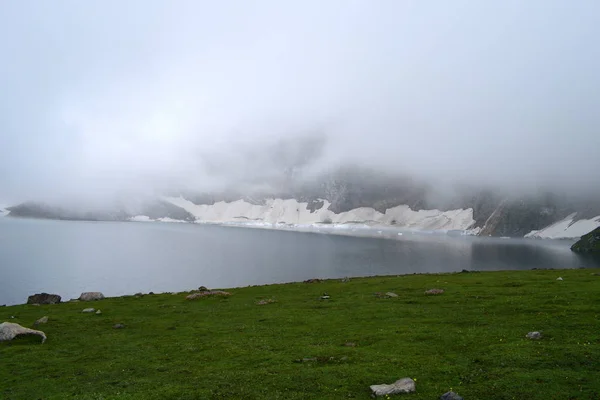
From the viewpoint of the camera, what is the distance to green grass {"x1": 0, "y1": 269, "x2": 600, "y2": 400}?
1464cm

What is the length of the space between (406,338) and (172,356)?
13.5 m

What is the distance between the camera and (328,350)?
64.4ft

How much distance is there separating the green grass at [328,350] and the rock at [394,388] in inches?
11.6

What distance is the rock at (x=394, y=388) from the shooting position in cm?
1352

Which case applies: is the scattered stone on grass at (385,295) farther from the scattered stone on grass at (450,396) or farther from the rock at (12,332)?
the rock at (12,332)

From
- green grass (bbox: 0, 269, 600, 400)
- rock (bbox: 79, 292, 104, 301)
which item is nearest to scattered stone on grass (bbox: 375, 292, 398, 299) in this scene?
green grass (bbox: 0, 269, 600, 400)

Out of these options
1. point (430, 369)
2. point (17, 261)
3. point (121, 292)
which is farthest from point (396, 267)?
point (17, 261)

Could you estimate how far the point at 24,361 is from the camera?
20703 millimetres

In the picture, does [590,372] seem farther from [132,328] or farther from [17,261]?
[17,261]

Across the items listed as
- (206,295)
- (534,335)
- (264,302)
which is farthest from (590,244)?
(534,335)

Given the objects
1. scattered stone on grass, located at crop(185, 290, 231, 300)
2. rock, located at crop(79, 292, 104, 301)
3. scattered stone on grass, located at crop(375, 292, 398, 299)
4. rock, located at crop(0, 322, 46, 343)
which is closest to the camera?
rock, located at crop(0, 322, 46, 343)

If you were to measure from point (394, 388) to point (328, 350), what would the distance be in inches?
252

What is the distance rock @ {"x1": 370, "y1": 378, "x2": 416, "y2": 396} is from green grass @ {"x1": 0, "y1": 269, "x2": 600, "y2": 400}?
0.97 feet

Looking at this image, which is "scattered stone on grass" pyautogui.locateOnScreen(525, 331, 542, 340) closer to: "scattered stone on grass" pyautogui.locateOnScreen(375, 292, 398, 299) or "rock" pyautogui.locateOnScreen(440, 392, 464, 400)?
"rock" pyautogui.locateOnScreen(440, 392, 464, 400)
